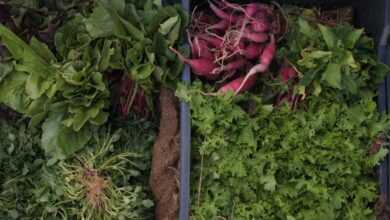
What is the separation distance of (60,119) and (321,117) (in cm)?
68

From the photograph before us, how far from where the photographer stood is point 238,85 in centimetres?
151

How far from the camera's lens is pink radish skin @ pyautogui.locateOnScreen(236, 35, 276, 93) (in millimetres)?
1510

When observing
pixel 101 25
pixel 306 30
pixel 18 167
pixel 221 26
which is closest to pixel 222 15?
pixel 221 26

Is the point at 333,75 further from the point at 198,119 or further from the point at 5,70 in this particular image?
the point at 5,70

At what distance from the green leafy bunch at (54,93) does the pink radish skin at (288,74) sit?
47cm

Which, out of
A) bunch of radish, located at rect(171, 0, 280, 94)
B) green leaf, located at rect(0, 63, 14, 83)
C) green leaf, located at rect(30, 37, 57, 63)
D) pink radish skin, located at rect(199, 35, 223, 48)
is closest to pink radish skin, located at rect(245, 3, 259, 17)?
bunch of radish, located at rect(171, 0, 280, 94)

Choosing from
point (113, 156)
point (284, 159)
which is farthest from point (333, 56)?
point (113, 156)

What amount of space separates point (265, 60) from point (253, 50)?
49 millimetres

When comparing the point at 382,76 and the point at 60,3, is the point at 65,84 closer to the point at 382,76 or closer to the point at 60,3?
the point at 60,3

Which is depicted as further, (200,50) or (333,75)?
(200,50)

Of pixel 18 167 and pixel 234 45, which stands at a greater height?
pixel 234 45

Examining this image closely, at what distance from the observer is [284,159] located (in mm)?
1489

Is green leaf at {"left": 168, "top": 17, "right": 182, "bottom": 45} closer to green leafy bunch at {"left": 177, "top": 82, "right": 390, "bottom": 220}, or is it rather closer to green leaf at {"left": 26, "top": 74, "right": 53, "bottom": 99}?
green leafy bunch at {"left": 177, "top": 82, "right": 390, "bottom": 220}

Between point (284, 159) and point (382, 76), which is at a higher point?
point (382, 76)
